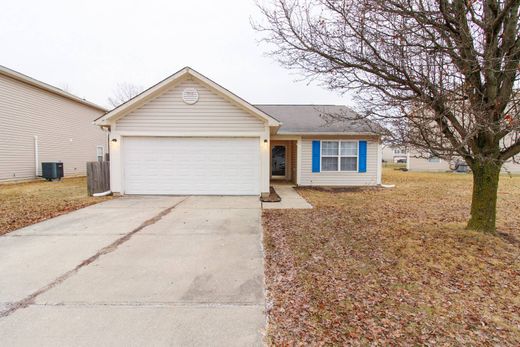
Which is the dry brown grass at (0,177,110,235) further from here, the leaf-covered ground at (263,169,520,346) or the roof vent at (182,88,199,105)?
the leaf-covered ground at (263,169,520,346)

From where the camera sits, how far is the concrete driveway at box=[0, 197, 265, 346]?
2.35 metres

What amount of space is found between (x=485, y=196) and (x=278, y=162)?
12510 mm

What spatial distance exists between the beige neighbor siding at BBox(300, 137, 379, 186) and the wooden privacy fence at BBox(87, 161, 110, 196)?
27.9 feet

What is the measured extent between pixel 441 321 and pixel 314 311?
3.94 ft

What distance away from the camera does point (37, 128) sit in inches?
602

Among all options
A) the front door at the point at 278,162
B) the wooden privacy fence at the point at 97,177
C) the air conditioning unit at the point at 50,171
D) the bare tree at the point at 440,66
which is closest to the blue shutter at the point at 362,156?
the front door at the point at 278,162

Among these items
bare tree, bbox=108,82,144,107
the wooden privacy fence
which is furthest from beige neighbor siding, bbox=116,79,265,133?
bare tree, bbox=108,82,144,107

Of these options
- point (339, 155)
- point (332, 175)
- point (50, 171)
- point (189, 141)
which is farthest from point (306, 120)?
point (50, 171)

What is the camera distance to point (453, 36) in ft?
13.8

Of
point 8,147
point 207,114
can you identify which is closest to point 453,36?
point 207,114

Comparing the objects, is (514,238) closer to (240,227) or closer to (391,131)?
(391,131)

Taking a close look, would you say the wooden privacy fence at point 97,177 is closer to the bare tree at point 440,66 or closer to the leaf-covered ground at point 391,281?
the leaf-covered ground at point 391,281

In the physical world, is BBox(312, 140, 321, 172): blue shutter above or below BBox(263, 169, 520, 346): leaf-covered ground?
above

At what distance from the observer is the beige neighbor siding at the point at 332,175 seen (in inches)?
504
